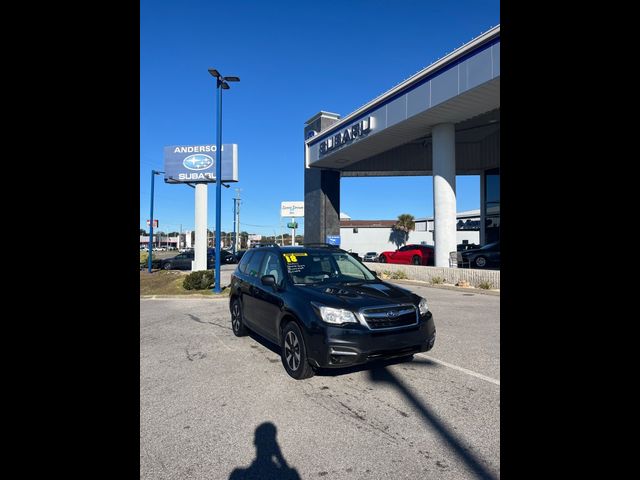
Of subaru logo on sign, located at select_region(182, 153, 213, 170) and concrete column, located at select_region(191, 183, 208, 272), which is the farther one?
subaru logo on sign, located at select_region(182, 153, 213, 170)

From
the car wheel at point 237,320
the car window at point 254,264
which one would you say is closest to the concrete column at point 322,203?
the car wheel at point 237,320

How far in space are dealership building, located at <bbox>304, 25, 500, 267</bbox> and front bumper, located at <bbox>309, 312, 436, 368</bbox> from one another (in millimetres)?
10284

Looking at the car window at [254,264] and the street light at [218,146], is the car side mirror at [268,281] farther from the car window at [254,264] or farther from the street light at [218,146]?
the street light at [218,146]

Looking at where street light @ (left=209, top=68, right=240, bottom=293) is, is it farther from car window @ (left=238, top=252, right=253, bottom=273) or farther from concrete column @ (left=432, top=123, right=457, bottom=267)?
concrete column @ (left=432, top=123, right=457, bottom=267)

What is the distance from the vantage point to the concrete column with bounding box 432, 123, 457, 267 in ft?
61.5

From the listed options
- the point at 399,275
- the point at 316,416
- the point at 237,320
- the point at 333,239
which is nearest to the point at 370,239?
the point at 333,239

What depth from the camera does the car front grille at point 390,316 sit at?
4.37 meters

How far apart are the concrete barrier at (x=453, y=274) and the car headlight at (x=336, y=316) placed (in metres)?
11.5

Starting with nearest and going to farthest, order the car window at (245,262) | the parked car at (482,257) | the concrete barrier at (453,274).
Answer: the car window at (245,262) → the concrete barrier at (453,274) → the parked car at (482,257)

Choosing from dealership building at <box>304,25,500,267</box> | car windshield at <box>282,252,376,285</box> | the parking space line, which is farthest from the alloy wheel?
dealership building at <box>304,25,500,267</box>

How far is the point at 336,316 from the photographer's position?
4359mm

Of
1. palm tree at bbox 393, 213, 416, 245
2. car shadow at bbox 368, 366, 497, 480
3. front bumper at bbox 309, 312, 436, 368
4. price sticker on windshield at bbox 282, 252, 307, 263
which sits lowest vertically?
car shadow at bbox 368, 366, 497, 480
